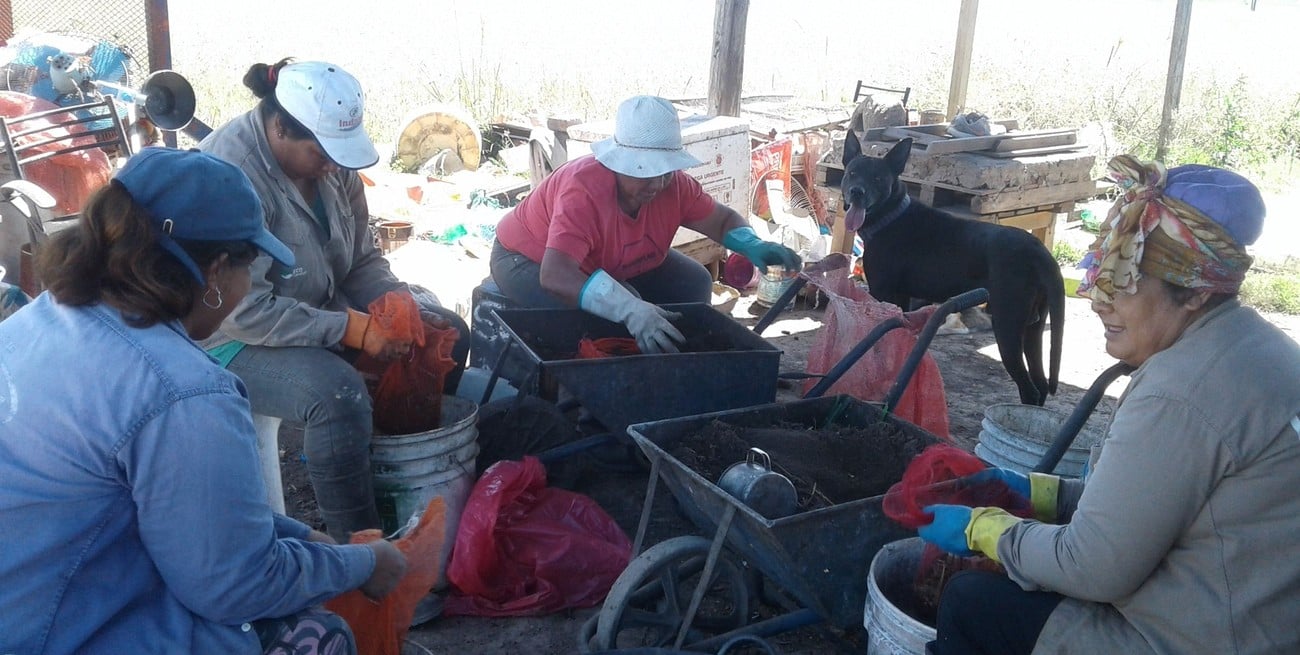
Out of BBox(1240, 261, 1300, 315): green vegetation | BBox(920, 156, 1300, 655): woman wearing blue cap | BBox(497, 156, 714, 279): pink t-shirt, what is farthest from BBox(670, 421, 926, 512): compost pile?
BBox(1240, 261, 1300, 315): green vegetation

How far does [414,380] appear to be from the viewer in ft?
10.6

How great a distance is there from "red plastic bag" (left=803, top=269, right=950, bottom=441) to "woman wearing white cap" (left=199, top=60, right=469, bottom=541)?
196cm

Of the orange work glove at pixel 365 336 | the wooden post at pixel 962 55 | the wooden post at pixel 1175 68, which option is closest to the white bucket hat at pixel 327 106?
the orange work glove at pixel 365 336

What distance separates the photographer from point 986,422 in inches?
131

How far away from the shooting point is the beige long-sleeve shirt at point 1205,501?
162 cm

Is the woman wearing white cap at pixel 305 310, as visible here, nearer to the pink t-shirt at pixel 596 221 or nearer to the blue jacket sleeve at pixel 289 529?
the blue jacket sleeve at pixel 289 529

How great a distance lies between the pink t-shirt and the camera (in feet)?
12.6

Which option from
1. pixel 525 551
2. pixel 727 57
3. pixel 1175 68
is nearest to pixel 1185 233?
pixel 525 551

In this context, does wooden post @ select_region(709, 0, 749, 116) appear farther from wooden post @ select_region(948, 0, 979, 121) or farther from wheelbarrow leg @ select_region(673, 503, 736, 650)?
wheelbarrow leg @ select_region(673, 503, 736, 650)

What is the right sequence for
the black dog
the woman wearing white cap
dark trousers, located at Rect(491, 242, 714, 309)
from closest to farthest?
the woman wearing white cap → dark trousers, located at Rect(491, 242, 714, 309) → the black dog

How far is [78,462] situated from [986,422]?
2.69m

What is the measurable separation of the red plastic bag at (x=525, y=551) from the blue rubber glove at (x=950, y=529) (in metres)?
1.31

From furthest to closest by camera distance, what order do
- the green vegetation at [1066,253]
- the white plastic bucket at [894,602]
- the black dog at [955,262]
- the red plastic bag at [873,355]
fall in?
the green vegetation at [1066,253]
the black dog at [955,262]
the red plastic bag at [873,355]
the white plastic bucket at [894,602]

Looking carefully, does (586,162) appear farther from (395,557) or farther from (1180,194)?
(1180,194)
